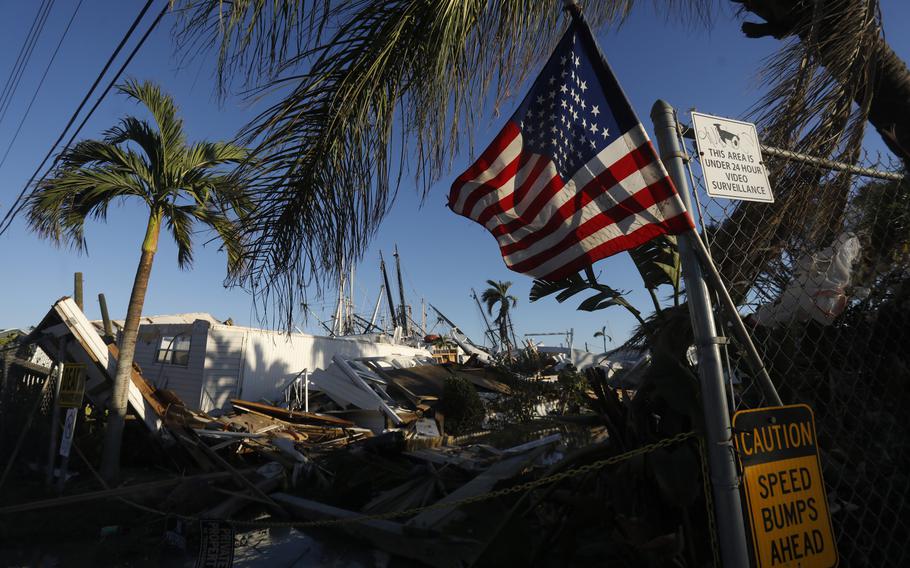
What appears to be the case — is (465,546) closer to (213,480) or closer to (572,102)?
(572,102)

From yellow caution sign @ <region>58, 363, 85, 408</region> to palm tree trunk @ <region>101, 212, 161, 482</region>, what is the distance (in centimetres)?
75

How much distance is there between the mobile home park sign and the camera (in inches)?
89.1

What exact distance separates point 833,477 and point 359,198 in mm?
3302

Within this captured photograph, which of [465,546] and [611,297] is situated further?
[611,297]

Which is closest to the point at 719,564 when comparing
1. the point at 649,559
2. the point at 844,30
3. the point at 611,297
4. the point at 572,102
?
the point at 649,559

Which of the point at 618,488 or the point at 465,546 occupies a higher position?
the point at 618,488

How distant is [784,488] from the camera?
2.01 meters

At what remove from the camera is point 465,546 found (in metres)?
Answer: 4.14

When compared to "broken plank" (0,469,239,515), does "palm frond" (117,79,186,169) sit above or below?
above

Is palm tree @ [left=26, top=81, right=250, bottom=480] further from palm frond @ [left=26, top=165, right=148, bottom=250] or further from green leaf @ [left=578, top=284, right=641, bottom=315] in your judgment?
green leaf @ [left=578, top=284, right=641, bottom=315]

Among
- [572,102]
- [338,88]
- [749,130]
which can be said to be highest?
[338,88]

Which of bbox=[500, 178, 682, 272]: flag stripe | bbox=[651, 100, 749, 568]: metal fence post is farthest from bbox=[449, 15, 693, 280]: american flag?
bbox=[651, 100, 749, 568]: metal fence post

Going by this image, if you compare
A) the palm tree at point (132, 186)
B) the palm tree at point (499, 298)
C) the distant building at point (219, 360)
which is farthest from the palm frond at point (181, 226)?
the palm tree at point (499, 298)

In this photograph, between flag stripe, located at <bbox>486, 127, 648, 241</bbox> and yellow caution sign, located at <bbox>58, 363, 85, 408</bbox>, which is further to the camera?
yellow caution sign, located at <bbox>58, 363, 85, 408</bbox>
